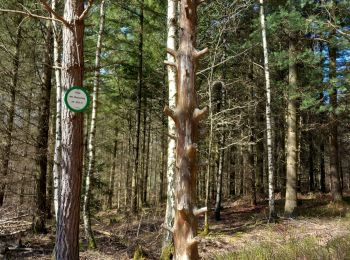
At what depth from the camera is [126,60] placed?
16.2 metres

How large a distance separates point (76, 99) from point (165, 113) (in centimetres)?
186

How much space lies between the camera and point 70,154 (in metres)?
5.07

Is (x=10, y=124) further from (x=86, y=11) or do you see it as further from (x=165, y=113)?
(x=165, y=113)

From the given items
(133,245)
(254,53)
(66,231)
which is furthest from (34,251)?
(254,53)

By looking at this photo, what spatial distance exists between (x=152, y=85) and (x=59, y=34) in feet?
27.0

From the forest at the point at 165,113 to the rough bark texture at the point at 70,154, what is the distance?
0.05 feet

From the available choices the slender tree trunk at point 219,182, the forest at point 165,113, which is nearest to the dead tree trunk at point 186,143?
the forest at point 165,113

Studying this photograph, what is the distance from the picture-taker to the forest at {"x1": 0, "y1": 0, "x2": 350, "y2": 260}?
4.75 metres

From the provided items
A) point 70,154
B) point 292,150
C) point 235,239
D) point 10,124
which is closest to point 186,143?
point 70,154

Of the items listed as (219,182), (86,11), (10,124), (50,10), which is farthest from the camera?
(219,182)

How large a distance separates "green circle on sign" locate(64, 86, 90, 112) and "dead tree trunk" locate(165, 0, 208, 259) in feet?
5.74

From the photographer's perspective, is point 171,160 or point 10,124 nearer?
point 171,160

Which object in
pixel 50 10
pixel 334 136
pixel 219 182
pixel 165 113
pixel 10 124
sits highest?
pixel 50 10

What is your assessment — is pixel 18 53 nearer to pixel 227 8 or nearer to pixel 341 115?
pixel 227 8
